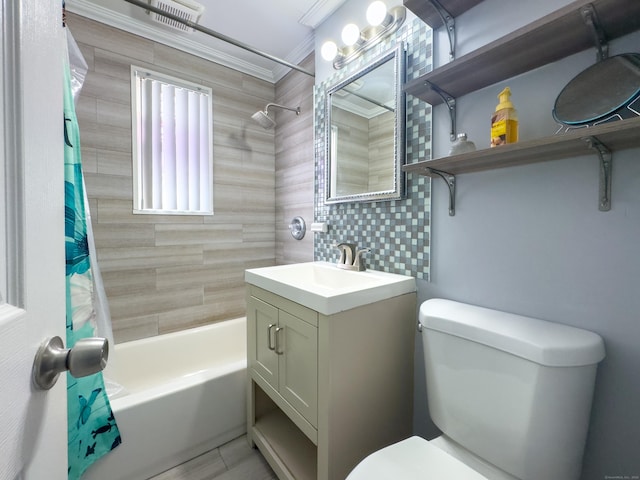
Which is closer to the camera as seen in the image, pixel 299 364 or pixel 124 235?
pixel 299 364

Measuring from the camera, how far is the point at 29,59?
1.28 ft

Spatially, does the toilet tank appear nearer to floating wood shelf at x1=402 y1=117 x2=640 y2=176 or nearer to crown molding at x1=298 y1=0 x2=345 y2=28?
floating wood shelf at x1=402 y1=117 x2=640 y2=176

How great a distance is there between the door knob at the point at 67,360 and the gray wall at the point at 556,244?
115 cm

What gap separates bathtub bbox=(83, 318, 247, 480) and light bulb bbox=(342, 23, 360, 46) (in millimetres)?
1832

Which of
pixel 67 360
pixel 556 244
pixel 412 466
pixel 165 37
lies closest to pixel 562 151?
pixel 556 244

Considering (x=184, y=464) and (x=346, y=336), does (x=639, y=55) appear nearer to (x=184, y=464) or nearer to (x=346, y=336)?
(x=346, y=336)

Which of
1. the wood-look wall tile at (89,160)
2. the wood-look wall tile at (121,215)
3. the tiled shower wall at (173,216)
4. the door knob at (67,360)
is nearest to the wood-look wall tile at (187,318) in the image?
the tiled shower wall at (173,216)

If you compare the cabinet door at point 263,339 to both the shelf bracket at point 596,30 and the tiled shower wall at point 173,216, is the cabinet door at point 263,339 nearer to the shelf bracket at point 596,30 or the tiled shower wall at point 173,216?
the tiled shower wall at point 173,216

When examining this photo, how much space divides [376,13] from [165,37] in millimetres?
1466

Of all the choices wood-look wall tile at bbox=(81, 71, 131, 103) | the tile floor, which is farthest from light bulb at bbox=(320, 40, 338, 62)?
the tile floor

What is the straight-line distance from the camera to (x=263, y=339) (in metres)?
1.37

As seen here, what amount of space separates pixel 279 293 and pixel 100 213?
139cm

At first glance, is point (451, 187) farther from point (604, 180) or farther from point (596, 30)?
point (596, 30)

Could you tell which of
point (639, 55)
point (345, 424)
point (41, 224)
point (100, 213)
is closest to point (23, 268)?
point (41, 224)
